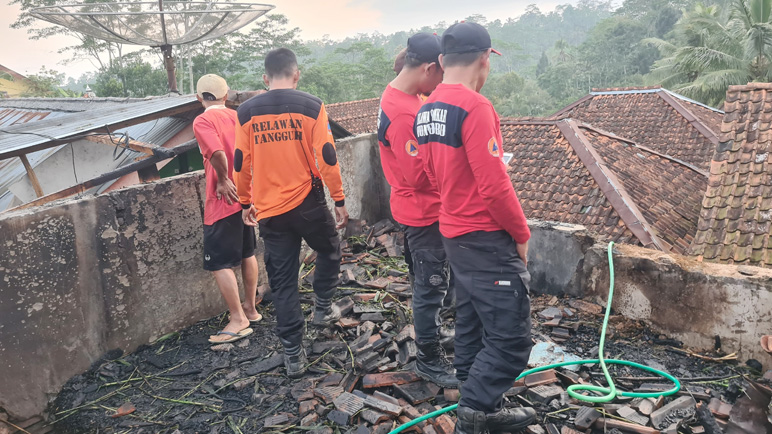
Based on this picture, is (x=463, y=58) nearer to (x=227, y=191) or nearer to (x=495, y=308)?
(x=495, y=308)

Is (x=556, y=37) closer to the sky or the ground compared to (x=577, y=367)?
closer to the sky

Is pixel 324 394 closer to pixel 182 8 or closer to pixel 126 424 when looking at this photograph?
pixel 126 424

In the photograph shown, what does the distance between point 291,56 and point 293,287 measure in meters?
1.65

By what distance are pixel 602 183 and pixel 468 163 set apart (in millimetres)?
8650

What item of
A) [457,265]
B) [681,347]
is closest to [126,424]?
[457,265]

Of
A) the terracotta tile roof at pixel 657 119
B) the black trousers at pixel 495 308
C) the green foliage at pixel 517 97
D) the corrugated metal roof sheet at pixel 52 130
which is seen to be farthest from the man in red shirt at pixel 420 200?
the green foliage at pixel 517 97

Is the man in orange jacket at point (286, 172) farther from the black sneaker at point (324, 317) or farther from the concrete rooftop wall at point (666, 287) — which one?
the concrete rooftop wall at point (666, 287)

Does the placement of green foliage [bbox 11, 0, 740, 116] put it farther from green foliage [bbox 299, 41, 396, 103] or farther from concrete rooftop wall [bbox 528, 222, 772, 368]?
concrete rooftop wall [bbox 528, 222, 772, 368]

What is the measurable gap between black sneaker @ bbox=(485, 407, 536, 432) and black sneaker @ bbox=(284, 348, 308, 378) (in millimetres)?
1423

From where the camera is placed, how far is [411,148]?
10.3 feet

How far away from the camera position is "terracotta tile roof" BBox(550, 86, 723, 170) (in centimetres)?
1580

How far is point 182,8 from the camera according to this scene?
8.60m

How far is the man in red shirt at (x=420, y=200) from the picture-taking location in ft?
10.3

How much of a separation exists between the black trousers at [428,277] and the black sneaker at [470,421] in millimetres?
666
